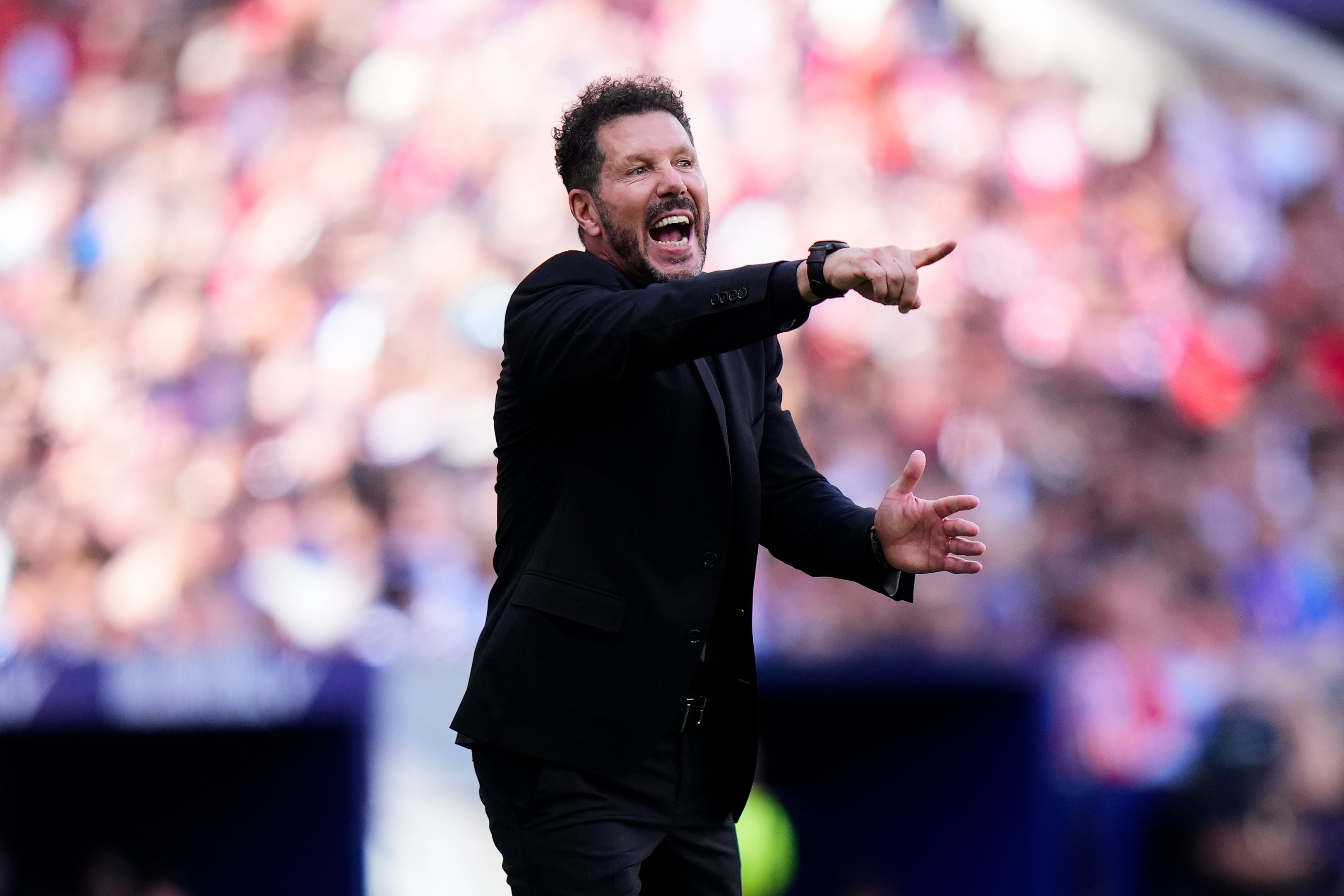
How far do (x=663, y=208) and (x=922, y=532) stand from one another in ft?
1.95

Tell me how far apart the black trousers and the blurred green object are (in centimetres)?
301

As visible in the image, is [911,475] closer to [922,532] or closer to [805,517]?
[922,532]

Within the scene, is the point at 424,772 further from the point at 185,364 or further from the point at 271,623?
the point at 185,364

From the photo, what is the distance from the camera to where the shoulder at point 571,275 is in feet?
7.17

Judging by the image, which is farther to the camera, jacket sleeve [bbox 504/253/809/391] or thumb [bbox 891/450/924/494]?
thumb [bbox 891/450/924/494]

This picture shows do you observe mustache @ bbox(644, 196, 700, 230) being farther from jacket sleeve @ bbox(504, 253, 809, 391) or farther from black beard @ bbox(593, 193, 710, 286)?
jacket sleeve @ bbox(504, 253, 809, 391)

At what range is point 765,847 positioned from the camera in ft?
17.5

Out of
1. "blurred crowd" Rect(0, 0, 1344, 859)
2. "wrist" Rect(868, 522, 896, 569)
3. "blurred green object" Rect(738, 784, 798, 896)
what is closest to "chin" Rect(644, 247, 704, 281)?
"wrist" Rect(868, 522, 896, 569)

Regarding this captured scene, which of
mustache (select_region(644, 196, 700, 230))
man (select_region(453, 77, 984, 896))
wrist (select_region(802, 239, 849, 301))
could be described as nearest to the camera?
wrist (select_region(802, 239, 849, 301))

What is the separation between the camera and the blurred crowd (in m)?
5.64

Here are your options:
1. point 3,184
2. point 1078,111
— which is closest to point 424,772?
point 3,184

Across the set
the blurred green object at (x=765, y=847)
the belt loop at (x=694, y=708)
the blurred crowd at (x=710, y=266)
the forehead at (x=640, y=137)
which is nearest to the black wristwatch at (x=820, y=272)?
the forehead at (x=640, y=137)

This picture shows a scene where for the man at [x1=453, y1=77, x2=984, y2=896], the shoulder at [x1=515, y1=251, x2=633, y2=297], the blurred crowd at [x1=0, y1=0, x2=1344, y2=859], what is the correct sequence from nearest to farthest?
the man at [x1=453, y1=77, x2=984, y2=896] < the shoulder at [x1=515, y1=251, x2=633, y2=297] < the blurred crowd at [x1=0, y1=0, x2=1344, y2=859]

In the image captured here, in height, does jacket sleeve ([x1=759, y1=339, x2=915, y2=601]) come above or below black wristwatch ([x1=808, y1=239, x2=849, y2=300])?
below
